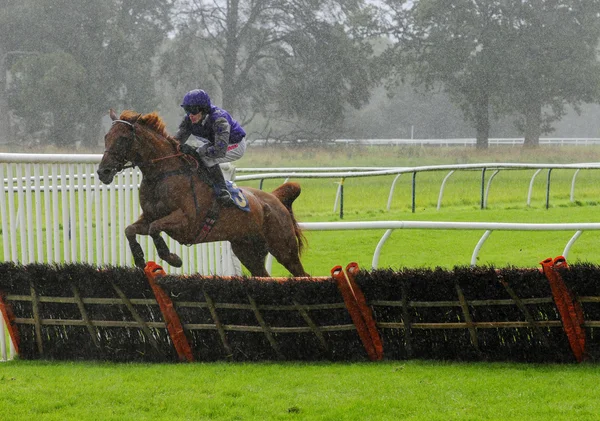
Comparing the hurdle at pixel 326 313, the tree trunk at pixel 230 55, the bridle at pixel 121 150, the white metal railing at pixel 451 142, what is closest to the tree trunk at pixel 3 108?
the tree trunk at pixel 230 55

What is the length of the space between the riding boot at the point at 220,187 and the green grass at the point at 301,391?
1.47 metres

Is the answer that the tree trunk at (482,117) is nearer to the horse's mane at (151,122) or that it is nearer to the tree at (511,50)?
the tree at (511,50)

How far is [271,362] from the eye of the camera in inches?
189

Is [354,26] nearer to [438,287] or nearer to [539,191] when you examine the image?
[539,191]

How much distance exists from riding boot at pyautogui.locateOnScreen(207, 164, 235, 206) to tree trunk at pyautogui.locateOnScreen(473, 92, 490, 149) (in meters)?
22.3

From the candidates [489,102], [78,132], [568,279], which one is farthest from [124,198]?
[489,102]

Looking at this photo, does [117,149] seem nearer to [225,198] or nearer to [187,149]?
[187,149]

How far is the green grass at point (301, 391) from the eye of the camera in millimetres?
3775

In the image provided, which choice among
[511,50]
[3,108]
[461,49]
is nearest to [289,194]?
[3,108]

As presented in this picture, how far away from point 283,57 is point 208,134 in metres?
20.4

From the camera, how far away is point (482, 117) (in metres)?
28.2

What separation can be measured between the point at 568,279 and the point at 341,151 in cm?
2156

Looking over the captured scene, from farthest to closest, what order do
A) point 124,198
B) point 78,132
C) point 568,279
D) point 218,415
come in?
point 78,132
point 124,198
point 568,279
point 218,415

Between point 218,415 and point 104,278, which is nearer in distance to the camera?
point 218,415
